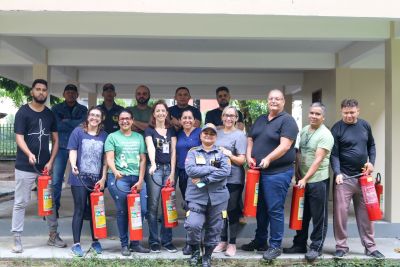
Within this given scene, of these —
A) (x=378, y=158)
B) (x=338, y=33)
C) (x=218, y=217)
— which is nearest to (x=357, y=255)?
(x=218, y=217)

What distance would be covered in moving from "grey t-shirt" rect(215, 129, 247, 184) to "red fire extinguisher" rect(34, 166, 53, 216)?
80.5 inches

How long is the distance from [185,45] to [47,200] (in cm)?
Result: 384

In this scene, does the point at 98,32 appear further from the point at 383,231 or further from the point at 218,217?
the point at 383,231

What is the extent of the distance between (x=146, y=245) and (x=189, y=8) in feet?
9.68

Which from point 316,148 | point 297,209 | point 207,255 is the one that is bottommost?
point 207,255

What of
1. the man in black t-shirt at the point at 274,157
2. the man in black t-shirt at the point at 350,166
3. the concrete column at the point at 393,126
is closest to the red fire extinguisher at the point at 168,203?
the man in black t-shirt at the point at 274,157

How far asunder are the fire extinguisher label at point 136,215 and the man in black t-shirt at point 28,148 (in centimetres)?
118

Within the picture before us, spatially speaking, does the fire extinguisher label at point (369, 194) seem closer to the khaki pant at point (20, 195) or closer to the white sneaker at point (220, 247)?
the white sneaker at point (220, 247)

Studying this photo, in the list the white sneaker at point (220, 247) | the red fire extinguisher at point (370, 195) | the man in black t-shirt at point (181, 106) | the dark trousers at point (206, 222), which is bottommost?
the white sneaker at point (220, 247)

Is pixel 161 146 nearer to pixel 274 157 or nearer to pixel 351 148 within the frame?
pixel 274 157

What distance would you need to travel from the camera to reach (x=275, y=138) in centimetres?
530

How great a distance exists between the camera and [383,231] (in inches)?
258

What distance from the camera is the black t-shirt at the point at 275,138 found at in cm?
525

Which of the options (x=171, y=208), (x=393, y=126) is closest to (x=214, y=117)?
(x=171, y=208)
